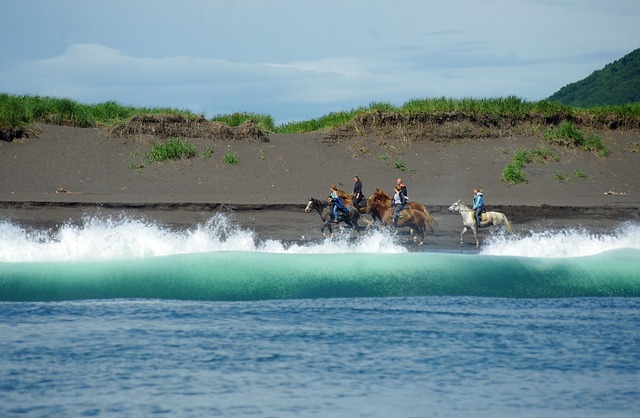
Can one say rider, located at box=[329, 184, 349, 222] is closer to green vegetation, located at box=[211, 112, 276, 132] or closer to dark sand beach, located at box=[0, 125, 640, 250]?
dark sand beach, located at box=[0, 125, 640, 250]

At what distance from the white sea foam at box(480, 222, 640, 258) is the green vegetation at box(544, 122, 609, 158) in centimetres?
1194

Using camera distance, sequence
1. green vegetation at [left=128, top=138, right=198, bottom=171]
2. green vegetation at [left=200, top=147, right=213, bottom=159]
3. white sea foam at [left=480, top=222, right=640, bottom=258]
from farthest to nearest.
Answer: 1. green vegetation at [left=200, top=147, right=213, bottom=159]
2. green vegetation at [left=128, top=138, right=198, bottom=171]
3. white sea foam at [left=480, top=222, right=640, bottom=258]

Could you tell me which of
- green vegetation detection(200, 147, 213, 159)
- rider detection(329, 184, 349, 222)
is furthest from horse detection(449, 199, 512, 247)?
green vegetation detection(200, 147, 213, 159)

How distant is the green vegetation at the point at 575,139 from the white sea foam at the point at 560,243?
11942 mm

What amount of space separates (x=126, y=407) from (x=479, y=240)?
17.1m

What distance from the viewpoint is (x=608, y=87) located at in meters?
88.8

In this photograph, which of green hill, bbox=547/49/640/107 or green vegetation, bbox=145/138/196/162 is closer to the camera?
green vegetation, bbox=145/138/196/162

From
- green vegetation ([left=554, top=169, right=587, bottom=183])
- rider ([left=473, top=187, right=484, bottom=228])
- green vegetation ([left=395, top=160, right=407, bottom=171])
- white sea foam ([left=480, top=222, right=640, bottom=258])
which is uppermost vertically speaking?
green vegetation ([left=395, top=160, right=407, bottom=171])

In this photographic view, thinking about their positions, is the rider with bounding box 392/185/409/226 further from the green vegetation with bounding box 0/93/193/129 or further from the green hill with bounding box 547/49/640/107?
the green hill with bounding box 547/49/640/107

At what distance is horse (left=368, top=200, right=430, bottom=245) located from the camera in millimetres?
25484

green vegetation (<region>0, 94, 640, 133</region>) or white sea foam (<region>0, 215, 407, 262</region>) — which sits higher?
green vegetation (<region>0, 94, 640, 133</region>)

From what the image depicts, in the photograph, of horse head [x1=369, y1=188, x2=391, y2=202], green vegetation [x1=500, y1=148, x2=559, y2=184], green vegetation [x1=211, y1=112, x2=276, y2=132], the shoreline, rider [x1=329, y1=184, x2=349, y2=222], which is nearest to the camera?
rider [x1=329, y1=184, x2=349, y2=222]

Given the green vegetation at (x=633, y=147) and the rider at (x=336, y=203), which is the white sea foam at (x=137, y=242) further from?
the green vegetation at (x=633, y=147)

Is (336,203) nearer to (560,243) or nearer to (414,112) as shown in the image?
(560,243)
